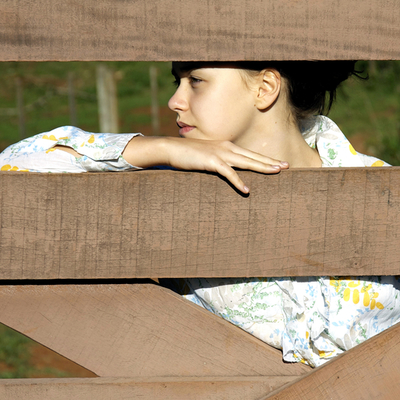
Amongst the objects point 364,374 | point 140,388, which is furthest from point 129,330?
point 364,374

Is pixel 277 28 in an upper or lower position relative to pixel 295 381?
upper

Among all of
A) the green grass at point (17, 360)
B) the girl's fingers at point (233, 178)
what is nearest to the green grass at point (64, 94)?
the green grass at point (17, 360)

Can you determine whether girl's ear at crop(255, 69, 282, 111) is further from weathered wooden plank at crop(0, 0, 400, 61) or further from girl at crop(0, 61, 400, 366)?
weathered wooden plank at crop(0, 0, 400, 61)

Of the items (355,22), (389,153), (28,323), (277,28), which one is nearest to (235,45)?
(277,28)

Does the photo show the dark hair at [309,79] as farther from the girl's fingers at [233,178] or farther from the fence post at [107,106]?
the fence post at [107,106]

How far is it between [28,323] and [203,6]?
0.81 meters

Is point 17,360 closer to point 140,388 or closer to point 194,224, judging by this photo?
point 140,388

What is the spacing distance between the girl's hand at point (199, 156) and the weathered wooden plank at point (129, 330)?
1.02 feet

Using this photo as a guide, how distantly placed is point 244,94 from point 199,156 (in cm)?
52

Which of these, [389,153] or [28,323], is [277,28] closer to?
[28,323]

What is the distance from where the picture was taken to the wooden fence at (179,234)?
114 cm

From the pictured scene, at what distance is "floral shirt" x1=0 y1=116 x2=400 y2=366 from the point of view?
143 cm

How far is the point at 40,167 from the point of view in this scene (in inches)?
56.2

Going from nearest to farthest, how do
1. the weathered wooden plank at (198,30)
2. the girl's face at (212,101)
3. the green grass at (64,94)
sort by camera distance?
1. the weathered wooden plank at (198,30)
2. the girl's face at (212,101)
3. the green grass at (64,94)
